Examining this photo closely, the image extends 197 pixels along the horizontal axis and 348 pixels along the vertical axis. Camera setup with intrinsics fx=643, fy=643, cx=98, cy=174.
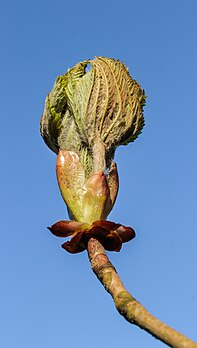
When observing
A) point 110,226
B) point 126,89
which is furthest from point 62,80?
point 110,226

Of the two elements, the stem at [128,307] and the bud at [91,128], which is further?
the bud at [91,128]

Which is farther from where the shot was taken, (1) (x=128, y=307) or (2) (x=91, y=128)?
(2) (x=91, y=128)

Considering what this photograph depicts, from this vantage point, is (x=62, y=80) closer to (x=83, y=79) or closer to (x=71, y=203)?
(x=83, y=79)

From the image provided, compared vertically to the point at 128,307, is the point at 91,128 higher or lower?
higher

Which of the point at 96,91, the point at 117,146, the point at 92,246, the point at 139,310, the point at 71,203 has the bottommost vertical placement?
the point at 139,310

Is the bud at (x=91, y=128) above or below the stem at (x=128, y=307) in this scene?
above
